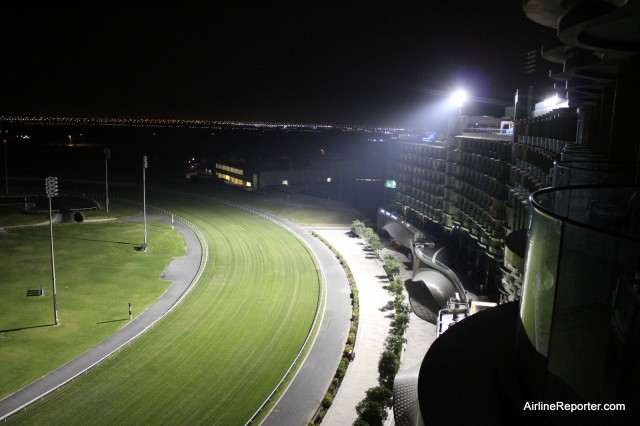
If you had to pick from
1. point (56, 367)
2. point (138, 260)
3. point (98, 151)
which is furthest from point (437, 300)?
point (98, 151)

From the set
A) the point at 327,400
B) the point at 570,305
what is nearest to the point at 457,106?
the point at 327,400

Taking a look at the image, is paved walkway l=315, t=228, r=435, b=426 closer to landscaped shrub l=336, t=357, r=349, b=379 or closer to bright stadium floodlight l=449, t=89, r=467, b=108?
landscaped shrub l=336, t=357, r=349, b=379

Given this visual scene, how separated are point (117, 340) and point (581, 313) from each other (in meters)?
27.0

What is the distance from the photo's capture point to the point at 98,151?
13812 centimetres

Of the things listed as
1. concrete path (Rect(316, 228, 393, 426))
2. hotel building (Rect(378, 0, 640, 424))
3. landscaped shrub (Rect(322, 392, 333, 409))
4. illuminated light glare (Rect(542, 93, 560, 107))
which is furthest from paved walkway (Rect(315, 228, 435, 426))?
illuminated light glare (Rect(542, 93, 560, 107))

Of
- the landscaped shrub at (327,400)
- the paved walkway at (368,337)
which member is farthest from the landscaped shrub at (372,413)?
the landscaped shrub at (327,400)

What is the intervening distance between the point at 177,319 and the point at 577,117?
25963 millimetres

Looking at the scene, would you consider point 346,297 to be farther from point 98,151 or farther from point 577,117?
point 98,151

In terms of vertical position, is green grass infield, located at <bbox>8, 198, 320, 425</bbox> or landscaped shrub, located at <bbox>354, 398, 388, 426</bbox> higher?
landscaped shrub, located at <bbox>354, 398, 388, 426</bbox>

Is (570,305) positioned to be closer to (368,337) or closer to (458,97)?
(368,337)

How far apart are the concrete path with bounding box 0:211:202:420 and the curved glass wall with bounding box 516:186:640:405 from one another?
22.2 meters

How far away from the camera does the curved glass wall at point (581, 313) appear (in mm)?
3598

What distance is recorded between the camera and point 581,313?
12.9 feet

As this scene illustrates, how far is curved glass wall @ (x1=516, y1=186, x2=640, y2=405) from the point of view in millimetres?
3598
